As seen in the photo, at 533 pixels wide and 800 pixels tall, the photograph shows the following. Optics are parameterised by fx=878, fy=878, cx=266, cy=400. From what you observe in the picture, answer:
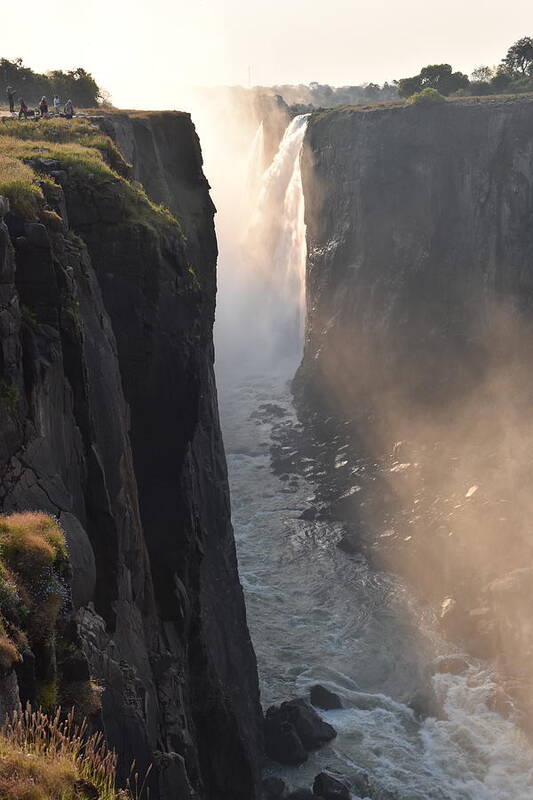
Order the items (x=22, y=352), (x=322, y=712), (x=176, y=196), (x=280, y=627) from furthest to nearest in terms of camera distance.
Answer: (x=280, y=627)
(x=322, y=712)
(x=176, y=196)
(x=22, y=352)

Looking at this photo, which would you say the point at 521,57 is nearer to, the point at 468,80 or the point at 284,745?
the point at 468,80

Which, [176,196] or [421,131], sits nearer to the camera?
[176,196]

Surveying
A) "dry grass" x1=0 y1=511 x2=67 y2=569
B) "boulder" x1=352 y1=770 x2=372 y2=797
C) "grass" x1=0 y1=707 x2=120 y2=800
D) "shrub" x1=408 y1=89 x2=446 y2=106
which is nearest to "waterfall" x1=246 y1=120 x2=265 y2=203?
"shrub" x1=408 y1=89 x2=446 y2=106

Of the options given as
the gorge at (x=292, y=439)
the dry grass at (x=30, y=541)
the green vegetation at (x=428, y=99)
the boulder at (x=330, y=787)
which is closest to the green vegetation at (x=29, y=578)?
the dry grass at (x=30, y=541)

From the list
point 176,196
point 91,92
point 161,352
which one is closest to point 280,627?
point 176,196

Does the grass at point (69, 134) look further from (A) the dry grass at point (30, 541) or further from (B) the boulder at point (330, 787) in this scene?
(B) the boulder at point (330, 787)

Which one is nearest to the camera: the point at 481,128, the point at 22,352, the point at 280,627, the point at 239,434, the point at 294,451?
the point at 22,352

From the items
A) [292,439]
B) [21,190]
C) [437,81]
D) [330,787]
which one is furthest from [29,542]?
[437,81]

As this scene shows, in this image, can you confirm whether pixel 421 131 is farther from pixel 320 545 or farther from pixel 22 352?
pixel 22 352
